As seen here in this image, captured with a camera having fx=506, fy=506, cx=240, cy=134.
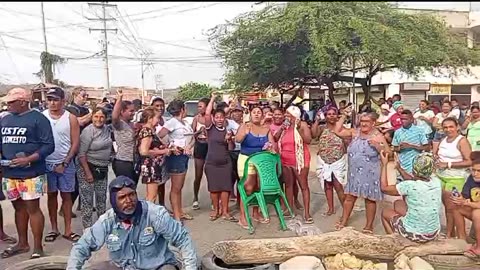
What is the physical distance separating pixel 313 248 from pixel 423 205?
96 centimetres

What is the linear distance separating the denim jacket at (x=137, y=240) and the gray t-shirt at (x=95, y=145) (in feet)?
6.27

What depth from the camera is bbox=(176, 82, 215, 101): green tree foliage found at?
577 cm

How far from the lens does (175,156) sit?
18.5ft

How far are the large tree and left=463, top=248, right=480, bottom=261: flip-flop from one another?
5.47 metres

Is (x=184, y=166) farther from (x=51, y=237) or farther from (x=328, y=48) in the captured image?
(x=328, y=48)

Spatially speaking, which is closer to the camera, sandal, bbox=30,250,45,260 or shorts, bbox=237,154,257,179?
sandal, bbox=30,250,45,260

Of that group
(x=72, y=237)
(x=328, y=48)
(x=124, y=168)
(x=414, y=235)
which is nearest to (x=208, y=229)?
(x=124, y=168)

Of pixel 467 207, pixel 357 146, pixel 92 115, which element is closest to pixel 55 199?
pixel 92 115

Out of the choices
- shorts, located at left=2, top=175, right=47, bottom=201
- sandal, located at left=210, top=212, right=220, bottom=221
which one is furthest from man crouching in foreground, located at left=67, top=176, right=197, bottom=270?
sandal, located at left=210, top=212, right=220, bottom=221

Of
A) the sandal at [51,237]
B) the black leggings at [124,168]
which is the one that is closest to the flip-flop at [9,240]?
the sandal at [51,237]

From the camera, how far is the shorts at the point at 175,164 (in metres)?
5.64

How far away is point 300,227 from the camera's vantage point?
18.1ft

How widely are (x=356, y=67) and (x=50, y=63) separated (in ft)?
30.3

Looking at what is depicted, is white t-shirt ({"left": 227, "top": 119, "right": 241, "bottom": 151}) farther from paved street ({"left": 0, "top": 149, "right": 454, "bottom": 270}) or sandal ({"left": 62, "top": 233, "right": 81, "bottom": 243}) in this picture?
sandal ({"left": 62, "top": 233, "right": 81, "bottom": 243})
